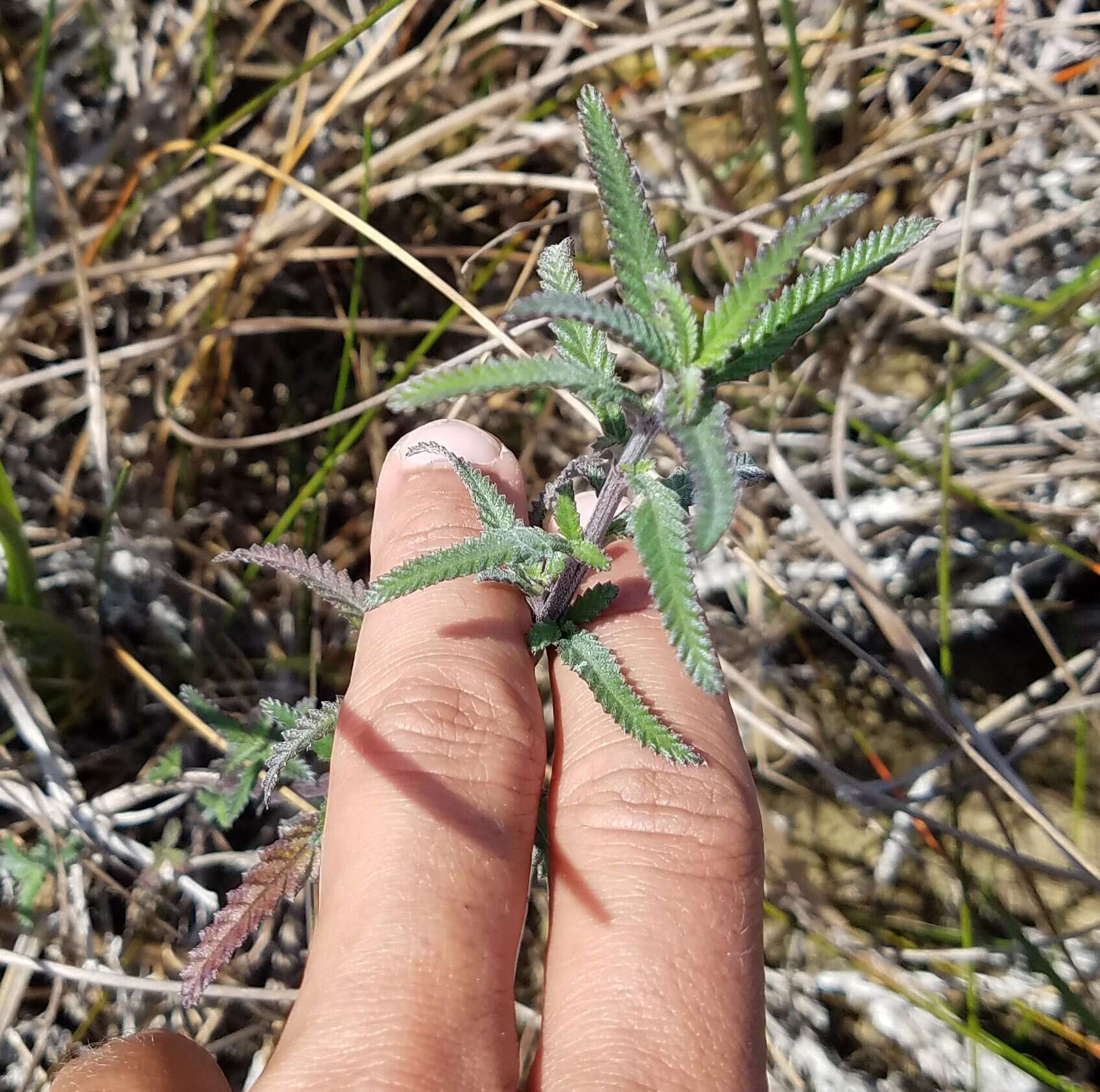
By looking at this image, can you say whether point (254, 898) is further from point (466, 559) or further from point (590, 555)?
point (590, 555)

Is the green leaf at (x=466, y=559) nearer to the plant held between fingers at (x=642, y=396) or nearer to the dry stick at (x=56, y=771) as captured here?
the plant held between fingers at (x=642, y=396)

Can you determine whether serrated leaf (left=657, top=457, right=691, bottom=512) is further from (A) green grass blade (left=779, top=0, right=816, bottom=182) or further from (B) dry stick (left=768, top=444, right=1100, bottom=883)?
(A) green grass blade (left=779, top=0, right=816, bottom=182)

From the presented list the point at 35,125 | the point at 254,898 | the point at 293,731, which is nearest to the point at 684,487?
the point at 293,731

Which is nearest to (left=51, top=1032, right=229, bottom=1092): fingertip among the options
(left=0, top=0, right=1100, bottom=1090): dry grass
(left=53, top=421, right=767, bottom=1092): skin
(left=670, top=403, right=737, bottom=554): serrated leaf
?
(left=53, top=421, right=767, bottom=1092): skin

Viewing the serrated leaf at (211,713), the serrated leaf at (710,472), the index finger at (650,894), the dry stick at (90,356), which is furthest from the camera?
the dry stick at (90,356)

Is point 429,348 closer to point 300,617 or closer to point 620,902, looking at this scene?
point 300,617

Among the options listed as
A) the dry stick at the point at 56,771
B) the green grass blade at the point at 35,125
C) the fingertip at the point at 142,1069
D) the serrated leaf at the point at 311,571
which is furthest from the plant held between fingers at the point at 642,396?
the green grass blade at the point at 35,125
